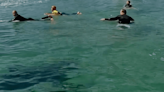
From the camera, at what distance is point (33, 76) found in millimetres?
7121

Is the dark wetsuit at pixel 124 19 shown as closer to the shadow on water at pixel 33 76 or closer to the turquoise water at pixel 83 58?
the turquoise water at pixel 83 58

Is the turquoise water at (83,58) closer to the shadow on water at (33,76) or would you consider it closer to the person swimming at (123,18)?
the shadow on water at (33,76)

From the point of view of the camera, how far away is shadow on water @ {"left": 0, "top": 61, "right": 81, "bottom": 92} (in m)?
6.56

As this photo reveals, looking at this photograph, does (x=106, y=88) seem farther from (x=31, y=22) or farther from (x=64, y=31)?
(x=31, y=22)

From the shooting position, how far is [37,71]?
7539mm

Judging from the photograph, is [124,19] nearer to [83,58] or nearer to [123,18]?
[123,18]

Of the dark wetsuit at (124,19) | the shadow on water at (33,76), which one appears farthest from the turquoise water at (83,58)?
the dark wetsuit at (124,19)

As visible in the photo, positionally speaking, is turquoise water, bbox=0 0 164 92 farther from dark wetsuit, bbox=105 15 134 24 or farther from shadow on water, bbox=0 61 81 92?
dark wetsuit, bbox=105 15 134 24

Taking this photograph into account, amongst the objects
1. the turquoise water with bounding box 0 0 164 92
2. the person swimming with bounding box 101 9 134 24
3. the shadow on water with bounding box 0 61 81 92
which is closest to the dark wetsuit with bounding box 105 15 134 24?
the person swimming with bounding box 101 9 134 24

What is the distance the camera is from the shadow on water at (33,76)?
21.5 ft

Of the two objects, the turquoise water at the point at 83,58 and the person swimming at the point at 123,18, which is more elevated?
the person swimming at the point at 123,18

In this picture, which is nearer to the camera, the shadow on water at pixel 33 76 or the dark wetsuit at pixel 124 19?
the shadow on water at pixel 33 76

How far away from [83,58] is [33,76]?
2.37 metres

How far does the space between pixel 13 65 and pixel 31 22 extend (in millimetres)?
9105
